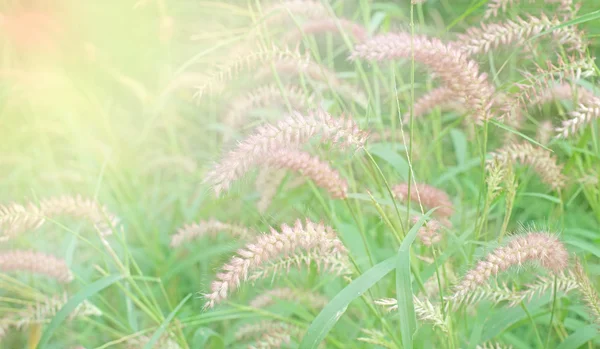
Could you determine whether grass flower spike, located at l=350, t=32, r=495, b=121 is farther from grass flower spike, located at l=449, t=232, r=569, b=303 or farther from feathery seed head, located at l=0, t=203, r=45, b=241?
feathery seed head, located at l=0, t=203, r=45, b=241

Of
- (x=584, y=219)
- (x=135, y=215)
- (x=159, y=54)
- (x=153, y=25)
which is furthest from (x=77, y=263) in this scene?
(x=153, y=25)

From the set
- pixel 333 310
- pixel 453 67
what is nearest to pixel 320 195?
pixel 453 67

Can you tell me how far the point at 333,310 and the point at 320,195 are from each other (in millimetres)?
820

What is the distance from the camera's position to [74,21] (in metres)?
4.41

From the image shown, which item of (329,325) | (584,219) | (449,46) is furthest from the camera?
(584,219)

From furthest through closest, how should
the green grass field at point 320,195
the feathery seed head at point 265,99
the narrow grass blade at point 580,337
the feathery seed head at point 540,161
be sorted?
the feathery seed head at point 265,99 < the feathery seed head at point 540,161 < the narrow grass blade at point 580,337 < the green grass field at point 320,195

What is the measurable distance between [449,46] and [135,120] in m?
2.94

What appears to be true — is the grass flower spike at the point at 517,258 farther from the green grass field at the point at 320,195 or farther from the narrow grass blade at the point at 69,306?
the narrow grass blade at the point at 69,306

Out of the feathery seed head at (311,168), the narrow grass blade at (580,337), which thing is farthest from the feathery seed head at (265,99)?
the narrow grass blade at (580,337)

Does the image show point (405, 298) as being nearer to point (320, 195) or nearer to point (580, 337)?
point (580, 337)

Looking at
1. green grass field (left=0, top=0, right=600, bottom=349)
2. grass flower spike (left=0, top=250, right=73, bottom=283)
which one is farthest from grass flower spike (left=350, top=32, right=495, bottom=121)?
grass flower spike (left=0, top=250, right=73, bottom=283)

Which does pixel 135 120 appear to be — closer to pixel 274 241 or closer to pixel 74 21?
pixel 74 21

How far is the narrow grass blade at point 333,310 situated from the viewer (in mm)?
1105

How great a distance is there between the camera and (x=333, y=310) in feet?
3.66
